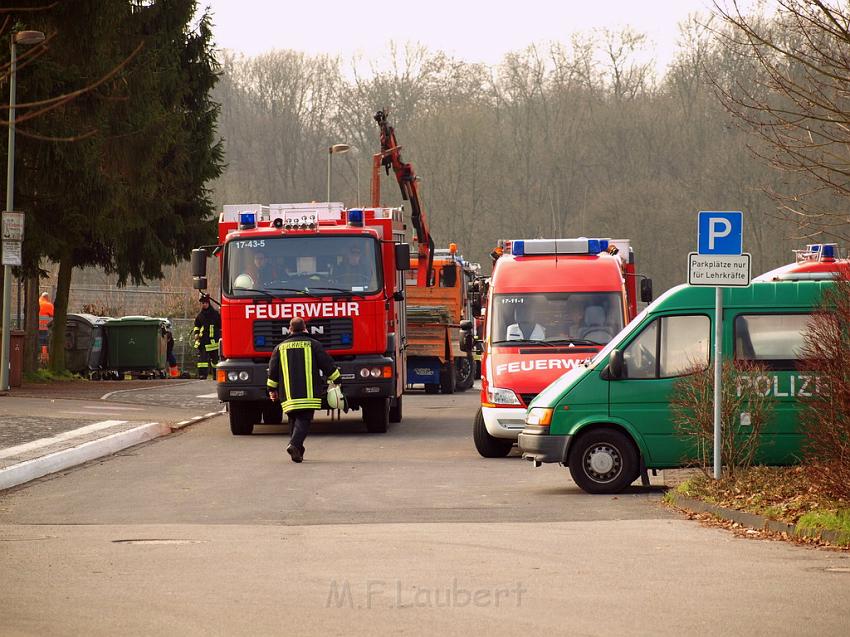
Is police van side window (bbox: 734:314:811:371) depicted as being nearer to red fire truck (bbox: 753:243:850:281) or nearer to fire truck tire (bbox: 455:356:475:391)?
red fire truck (bbox: 753:243:850:281)

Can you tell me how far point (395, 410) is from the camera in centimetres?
2398

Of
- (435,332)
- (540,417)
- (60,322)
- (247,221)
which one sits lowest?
(540,417)

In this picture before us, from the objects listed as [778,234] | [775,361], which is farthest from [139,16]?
[778,234]

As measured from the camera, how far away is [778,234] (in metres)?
72.6

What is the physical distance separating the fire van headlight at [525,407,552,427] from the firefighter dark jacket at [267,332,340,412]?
3.95m

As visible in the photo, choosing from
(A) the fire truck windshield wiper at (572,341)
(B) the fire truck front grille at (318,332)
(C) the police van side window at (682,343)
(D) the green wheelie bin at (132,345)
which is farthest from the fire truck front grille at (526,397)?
(D) the green wheelie bin at (132,345)

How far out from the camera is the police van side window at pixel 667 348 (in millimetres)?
14000

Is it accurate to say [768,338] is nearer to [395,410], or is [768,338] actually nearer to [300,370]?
[300,370]

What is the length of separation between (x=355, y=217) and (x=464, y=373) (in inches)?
556

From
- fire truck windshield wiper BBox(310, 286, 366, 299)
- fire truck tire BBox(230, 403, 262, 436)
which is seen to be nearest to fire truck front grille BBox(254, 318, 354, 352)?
fire truck windshield wiper BBox(310, 286, 366, 299)

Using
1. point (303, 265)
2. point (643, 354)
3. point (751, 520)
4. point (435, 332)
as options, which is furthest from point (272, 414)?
point (751, 520)

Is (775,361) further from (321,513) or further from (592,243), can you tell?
(592,243)

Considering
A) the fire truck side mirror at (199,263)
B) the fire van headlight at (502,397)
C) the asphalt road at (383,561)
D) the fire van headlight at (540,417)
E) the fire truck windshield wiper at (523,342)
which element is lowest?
the asphalt road at (383,561)

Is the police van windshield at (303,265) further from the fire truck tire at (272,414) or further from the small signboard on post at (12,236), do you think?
the small signboard on post at (12,236)
